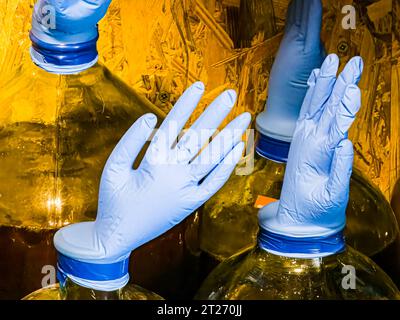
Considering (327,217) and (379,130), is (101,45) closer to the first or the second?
(379,130)

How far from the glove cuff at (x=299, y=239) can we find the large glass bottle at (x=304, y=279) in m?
0.02

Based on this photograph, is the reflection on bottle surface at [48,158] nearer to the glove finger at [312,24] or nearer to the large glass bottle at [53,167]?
the large glass bottle at [53,167]

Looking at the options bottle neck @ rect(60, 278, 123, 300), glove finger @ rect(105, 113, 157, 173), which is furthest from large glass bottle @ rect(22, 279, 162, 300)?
glove finger @ rect(105, 113, 157, 173)

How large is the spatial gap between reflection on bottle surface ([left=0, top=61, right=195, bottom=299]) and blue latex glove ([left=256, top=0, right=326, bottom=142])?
0.20 metres

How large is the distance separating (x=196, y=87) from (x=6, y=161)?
0.35 m

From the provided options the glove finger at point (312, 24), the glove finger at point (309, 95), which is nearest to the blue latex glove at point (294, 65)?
the glove finger at point (312, 24)

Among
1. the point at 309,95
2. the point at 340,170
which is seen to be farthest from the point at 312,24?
the point at 340,170

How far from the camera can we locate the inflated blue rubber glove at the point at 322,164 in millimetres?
1084

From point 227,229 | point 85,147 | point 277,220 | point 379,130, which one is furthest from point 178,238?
point 379,130

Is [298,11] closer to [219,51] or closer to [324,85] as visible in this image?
[324,85]

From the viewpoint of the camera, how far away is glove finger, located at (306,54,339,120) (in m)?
1.13

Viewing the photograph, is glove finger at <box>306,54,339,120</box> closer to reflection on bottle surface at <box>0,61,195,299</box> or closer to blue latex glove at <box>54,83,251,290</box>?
blue latex glove at <box>54,83,251,290</box>

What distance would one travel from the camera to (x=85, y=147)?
1.33 metres

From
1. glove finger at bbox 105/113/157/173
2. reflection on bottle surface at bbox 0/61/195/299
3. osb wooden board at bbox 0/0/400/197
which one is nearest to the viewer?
glove finger at bbox 105/113/157/173
